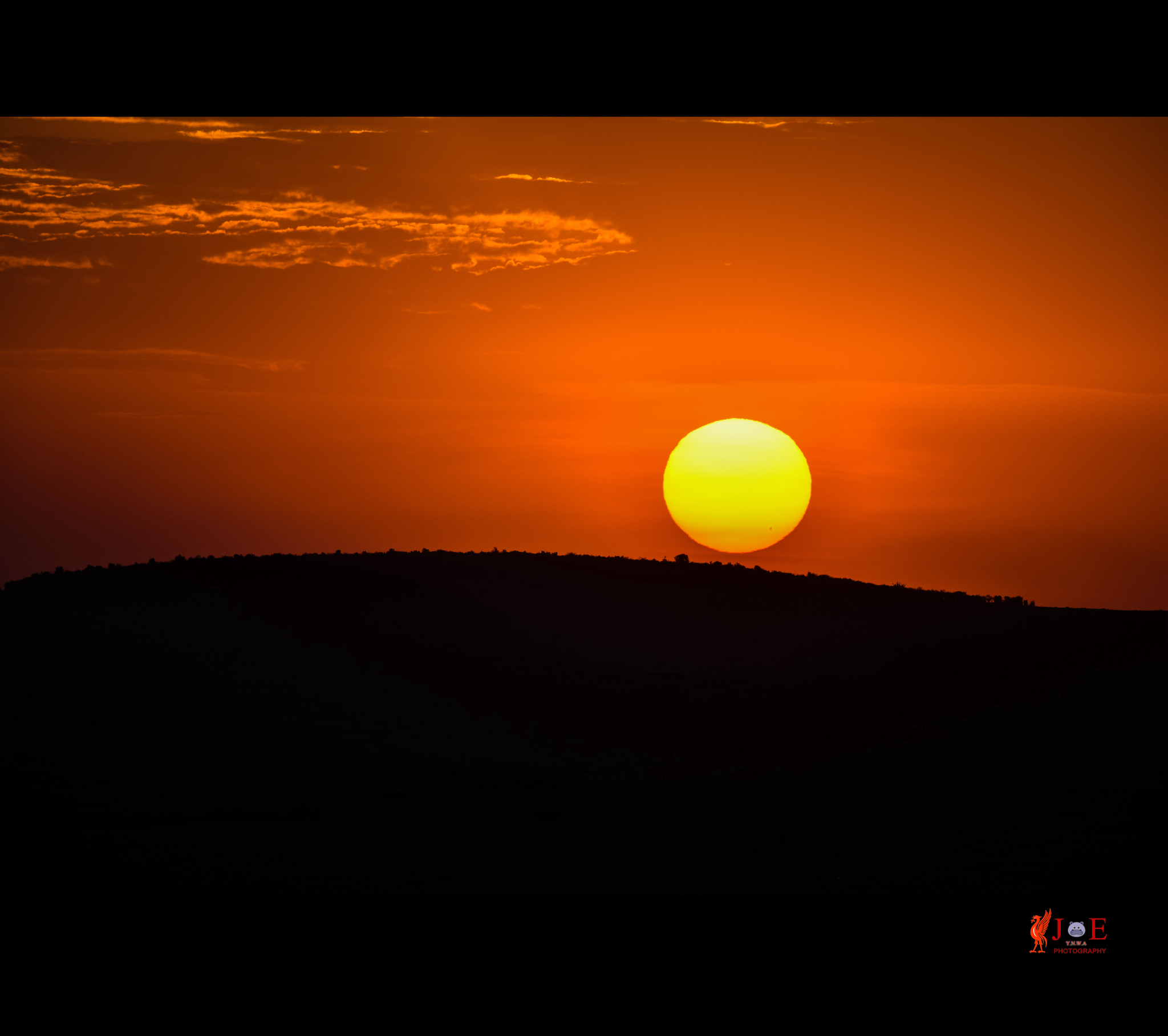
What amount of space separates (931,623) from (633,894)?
19.6m

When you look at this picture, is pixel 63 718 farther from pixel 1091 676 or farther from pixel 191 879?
pixel 1091 676

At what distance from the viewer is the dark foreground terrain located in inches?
399

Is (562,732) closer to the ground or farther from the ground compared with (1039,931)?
farther from the ground

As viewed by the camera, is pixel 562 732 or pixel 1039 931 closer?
pixel 1039 931

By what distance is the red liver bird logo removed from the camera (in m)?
6.84

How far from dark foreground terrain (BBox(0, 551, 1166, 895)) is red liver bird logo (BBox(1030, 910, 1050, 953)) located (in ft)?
7.33

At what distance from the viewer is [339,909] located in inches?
278

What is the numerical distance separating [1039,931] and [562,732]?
40.3 ft

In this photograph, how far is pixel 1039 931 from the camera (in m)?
7.00

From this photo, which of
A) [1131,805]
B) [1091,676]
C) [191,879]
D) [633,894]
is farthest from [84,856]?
[1091,676]

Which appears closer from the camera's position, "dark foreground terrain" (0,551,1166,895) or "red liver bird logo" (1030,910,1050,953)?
"red liver bird logo" (1030,910,1050,953)

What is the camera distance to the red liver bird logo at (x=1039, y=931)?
6844 millimetres

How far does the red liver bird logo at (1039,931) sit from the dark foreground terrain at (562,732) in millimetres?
2234

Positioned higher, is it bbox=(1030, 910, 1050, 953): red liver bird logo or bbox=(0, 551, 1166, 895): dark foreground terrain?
bbox=(0, 551, 1166, 895): dark foreground terrain
